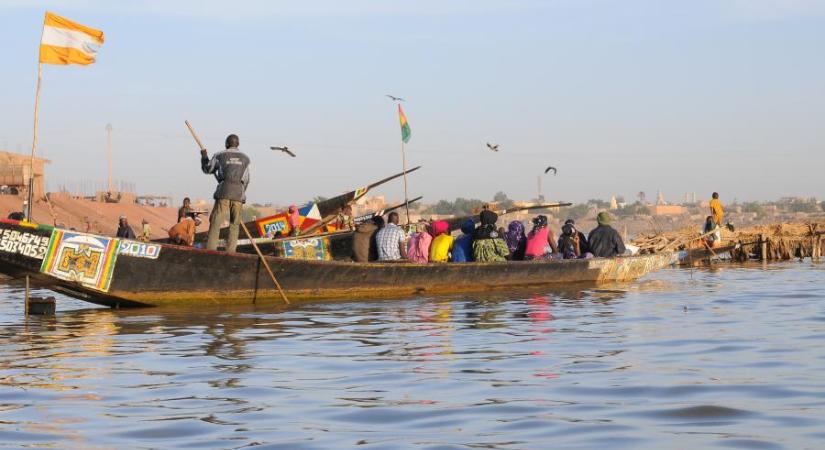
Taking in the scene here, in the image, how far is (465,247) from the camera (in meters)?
17.8

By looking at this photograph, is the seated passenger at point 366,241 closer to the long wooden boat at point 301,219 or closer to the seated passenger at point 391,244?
the seated passenger at point 391,244

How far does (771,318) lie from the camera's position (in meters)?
12.9

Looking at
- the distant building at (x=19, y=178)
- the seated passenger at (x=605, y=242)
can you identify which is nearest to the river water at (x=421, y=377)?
the seated passenger at (x=605, y=242)

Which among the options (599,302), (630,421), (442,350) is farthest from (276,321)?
(630,421)

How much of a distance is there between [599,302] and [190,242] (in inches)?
245

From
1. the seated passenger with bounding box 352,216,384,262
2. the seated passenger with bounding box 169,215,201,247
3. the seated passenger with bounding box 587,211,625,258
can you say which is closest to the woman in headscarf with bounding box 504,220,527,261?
the seated passenger with bounding box 587,211,625,258

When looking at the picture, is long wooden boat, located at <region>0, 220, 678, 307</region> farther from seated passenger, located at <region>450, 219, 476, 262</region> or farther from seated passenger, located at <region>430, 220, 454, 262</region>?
seated passenger, located at <region>430, 220, 454, 262</region>

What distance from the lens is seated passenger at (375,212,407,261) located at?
17422 mm

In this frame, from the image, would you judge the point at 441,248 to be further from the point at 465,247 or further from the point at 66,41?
the point at 66,41

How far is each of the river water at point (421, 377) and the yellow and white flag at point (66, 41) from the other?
3.40 m

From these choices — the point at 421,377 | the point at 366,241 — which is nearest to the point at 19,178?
the point at 366,241

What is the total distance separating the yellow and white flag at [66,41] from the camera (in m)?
15.5

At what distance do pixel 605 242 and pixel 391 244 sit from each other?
12.6 feet

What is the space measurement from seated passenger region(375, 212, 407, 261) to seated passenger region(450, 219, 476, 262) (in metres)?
0.85
